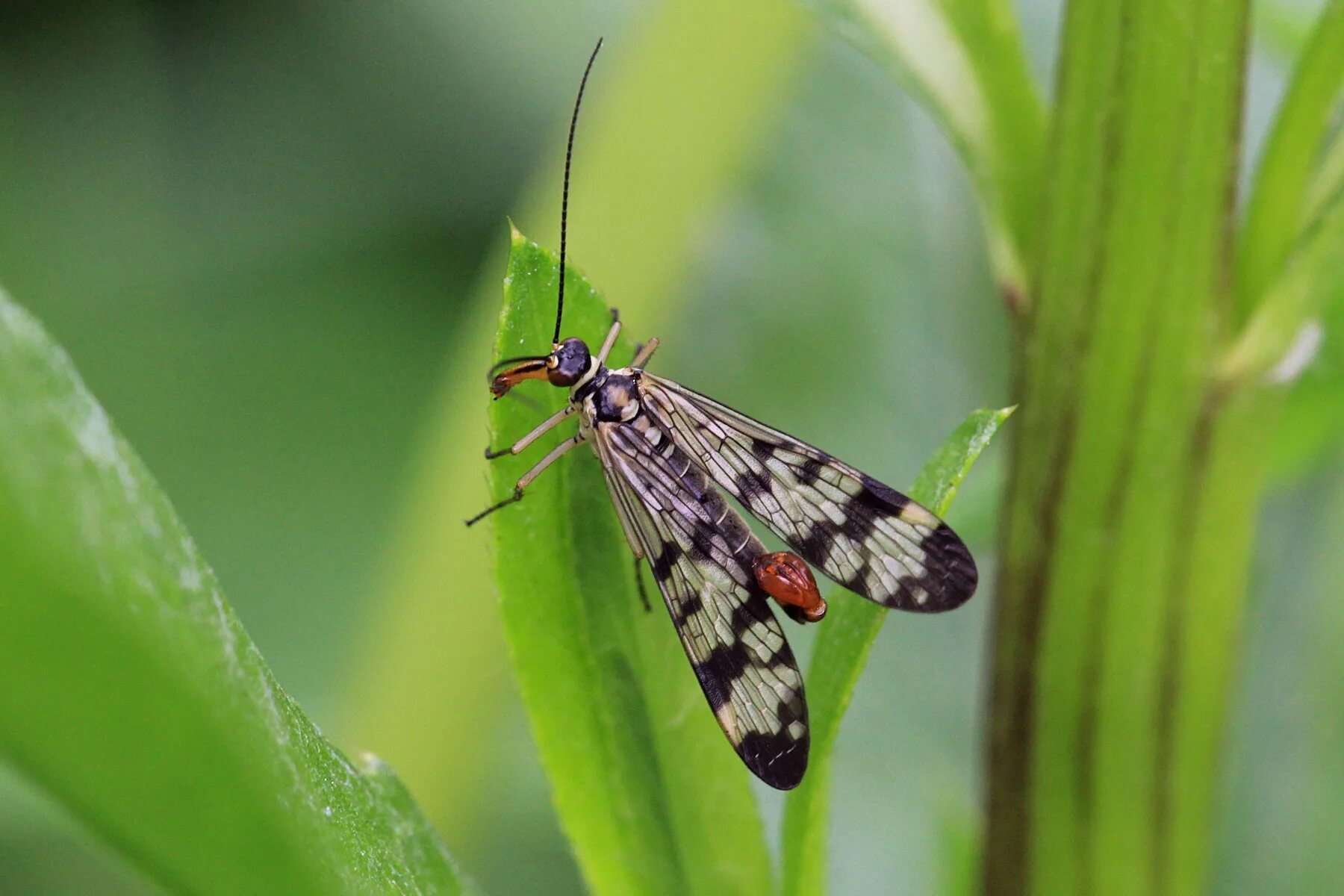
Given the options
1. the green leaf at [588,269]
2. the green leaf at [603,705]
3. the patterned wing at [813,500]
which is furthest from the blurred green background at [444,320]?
the green leaf at [603,705]

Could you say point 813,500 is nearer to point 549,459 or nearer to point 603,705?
point 549,459

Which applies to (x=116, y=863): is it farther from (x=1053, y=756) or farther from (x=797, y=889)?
(x=1053, y=756)

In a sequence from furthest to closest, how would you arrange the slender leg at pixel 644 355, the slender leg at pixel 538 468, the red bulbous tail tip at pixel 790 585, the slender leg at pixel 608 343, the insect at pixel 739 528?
the slender leg at pixel 644 355, the red bulbous tail tip at pixel 790 585, the insect at pixel 739 528, the slender leg at pixel 608 343, the slender leg at pixel 538 468

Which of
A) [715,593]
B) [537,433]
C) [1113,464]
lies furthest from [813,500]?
[1113,464]

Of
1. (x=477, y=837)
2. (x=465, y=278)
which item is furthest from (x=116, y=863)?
(x=465, y=278)

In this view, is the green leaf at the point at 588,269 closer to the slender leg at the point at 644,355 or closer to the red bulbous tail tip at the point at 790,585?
the slender leg at the point at 644,355

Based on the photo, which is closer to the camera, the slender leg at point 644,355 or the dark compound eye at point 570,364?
the dark compound eye at point 570,364
